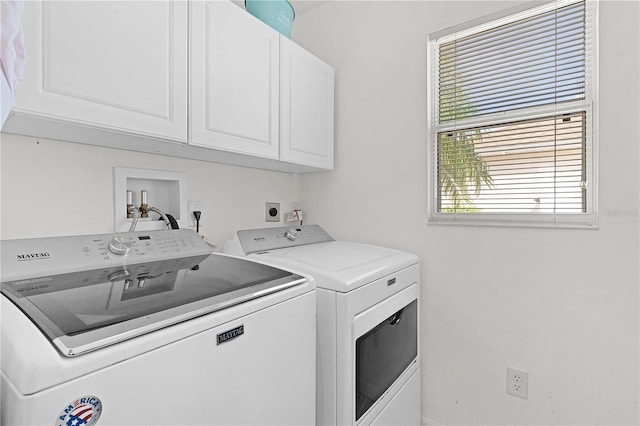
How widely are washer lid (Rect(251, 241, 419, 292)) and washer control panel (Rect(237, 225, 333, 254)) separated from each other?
0.05m

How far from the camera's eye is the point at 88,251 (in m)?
1.16

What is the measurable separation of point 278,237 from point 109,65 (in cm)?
106

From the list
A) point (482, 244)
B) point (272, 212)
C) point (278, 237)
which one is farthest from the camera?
point (272, 212)

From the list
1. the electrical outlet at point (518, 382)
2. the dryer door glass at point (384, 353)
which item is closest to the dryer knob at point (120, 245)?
the dryer door glass at point (384, 353)

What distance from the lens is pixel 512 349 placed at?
166 cm

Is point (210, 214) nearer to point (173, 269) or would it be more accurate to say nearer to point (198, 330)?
point (173, 269)

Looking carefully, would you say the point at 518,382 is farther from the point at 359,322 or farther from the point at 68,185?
the point at 68,185

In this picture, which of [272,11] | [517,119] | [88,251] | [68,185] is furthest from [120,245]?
[517,119]

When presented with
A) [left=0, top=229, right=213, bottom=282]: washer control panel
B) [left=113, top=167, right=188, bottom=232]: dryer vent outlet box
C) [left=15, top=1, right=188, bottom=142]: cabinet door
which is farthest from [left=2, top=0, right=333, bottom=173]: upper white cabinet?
[left=0, top=229, right=213, bottom=282]: washer control panel

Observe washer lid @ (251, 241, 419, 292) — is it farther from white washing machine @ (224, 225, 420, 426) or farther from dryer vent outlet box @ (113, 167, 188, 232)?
dryer vent outlet box @ (113, 167, 188, 232)

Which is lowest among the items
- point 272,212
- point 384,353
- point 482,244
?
point 384,353

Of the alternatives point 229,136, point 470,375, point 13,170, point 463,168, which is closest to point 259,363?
point 229,136

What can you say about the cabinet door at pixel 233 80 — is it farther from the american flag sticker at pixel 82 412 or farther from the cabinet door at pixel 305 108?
the american flag sticker at pixel 82 412

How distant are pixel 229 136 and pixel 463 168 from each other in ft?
3.95
